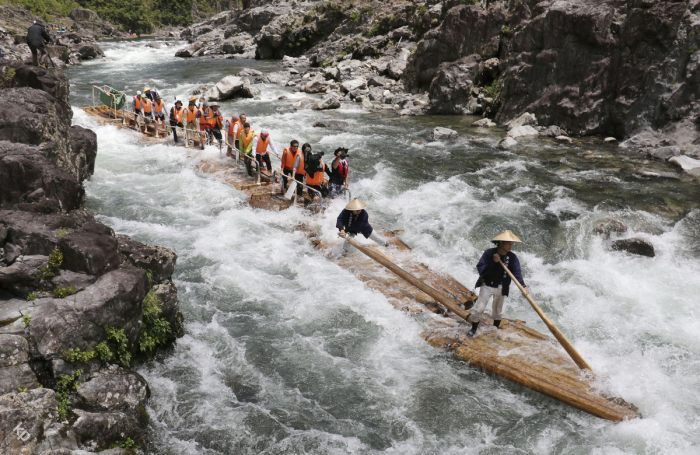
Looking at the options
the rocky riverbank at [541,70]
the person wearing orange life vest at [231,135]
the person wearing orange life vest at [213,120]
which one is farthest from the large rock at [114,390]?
the rocky riverbank at [541,70]

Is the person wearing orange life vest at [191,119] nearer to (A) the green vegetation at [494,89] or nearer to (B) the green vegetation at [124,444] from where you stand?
(B) the green vegetation at [124,444]

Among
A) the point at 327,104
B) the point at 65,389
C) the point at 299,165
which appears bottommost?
the point at 65,389

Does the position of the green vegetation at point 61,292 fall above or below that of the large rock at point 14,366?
above

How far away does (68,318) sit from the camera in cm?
625

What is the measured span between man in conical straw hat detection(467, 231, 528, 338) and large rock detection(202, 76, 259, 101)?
84.2 ft

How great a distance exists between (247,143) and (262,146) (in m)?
0.86

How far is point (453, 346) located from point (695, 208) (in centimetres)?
1052

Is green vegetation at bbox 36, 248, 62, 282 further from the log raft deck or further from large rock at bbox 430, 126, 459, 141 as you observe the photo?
large rock at bbox 430, 126, 459, 141

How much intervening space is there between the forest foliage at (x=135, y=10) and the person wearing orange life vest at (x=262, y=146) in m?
71.5

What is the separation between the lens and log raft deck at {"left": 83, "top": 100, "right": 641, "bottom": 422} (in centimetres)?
732

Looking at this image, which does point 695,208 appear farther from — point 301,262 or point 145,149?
point 145,149

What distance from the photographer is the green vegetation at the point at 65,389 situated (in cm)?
566

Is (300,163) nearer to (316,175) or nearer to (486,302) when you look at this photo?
(316,175)

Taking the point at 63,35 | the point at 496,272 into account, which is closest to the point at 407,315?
the point at 496,272
